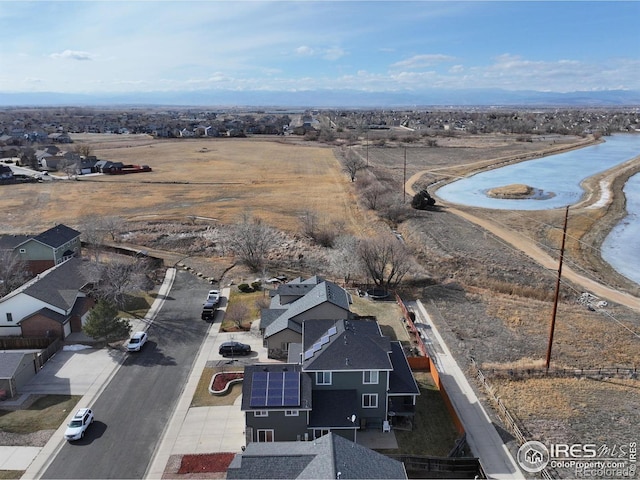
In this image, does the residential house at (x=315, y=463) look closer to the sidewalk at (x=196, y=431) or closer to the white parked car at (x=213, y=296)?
the sidewalk at (x=196, y=431)

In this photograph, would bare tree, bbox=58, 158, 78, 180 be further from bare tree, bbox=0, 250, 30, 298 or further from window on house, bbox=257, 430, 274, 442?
window on house, bbox=257, 430, 274, 442

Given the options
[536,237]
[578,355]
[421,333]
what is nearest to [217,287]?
[421,333]

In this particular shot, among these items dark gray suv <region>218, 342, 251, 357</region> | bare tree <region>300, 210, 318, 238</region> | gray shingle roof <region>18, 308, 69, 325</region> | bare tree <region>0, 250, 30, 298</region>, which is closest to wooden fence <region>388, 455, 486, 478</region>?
dark gray suv <region>218, 342, 251, 357</region>

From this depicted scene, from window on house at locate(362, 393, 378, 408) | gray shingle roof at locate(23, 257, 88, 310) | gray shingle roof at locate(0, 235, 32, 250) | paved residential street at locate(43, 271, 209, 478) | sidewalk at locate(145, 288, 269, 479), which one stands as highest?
gray shingle roof at locate(0, 235, 32, 250)

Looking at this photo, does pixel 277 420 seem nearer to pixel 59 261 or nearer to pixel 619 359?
pixel 619 359

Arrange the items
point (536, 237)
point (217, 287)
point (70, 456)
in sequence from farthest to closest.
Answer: point (536, 237), point (217, 287), point (70, 456)

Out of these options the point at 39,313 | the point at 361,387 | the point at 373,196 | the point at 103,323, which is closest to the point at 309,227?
the point at 373,196

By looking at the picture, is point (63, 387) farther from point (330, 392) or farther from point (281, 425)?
point (330, 392)
